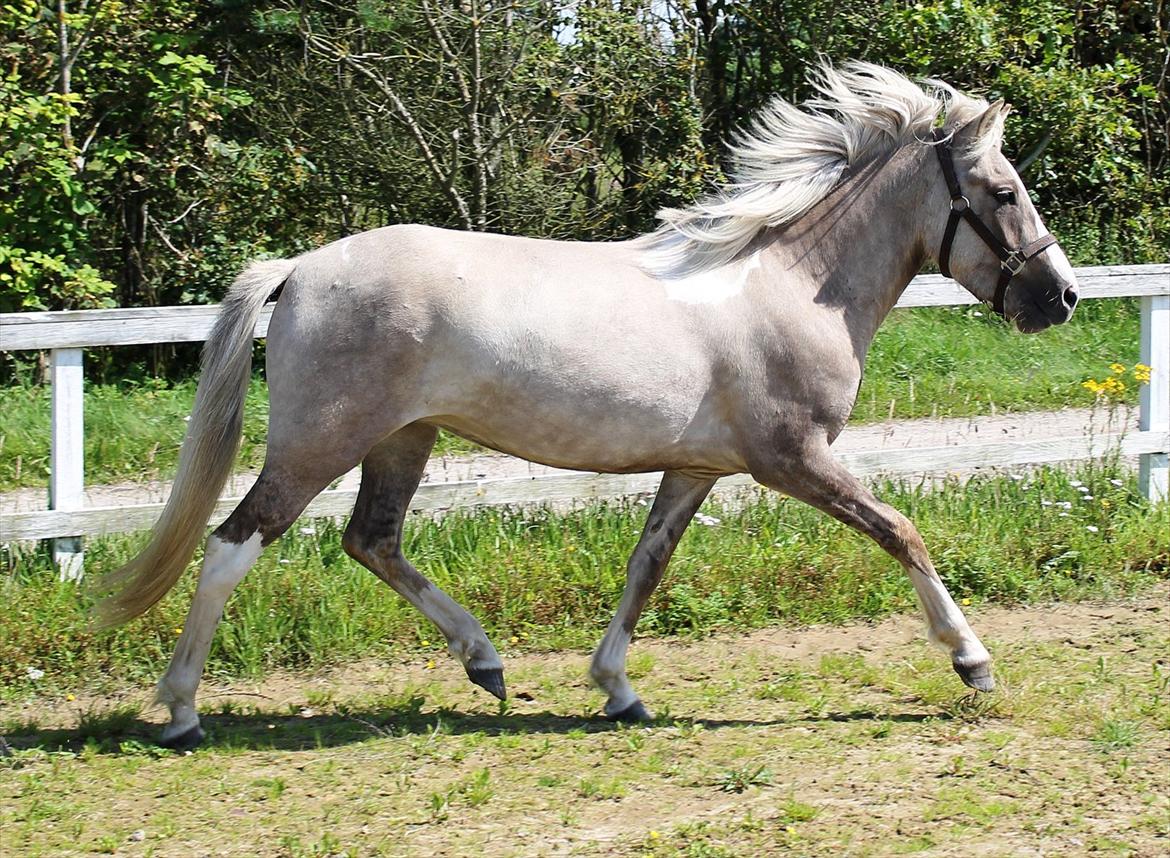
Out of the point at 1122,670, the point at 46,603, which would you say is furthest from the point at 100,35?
the point at 1122,670

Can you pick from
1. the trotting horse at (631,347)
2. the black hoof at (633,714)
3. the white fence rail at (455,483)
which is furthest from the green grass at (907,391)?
the black hoof at (633,714)

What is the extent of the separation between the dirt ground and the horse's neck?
1.43 meters

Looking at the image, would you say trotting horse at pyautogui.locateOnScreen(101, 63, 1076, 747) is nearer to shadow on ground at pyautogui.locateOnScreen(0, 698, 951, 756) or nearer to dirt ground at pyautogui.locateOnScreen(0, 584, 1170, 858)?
shadow on ground at pyautogui.locateOnScreen(0, 698, 951, 756)

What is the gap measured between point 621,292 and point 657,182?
6695 millimetres

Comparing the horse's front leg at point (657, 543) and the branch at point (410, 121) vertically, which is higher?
the branch at point (410, 121)

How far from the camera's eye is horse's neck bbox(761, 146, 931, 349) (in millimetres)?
4992

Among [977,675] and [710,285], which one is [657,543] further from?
[977,675]

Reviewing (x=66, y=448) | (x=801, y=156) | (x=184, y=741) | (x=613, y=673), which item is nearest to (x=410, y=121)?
(x=66, y=448)

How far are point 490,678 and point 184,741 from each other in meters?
1.09

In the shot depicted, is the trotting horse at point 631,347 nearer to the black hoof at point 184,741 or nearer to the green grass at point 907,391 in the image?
the black hoof at point 184,741

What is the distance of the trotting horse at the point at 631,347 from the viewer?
450 cm

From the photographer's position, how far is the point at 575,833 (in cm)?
393

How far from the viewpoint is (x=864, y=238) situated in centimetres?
504

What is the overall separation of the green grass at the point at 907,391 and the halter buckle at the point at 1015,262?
4.43 metres
